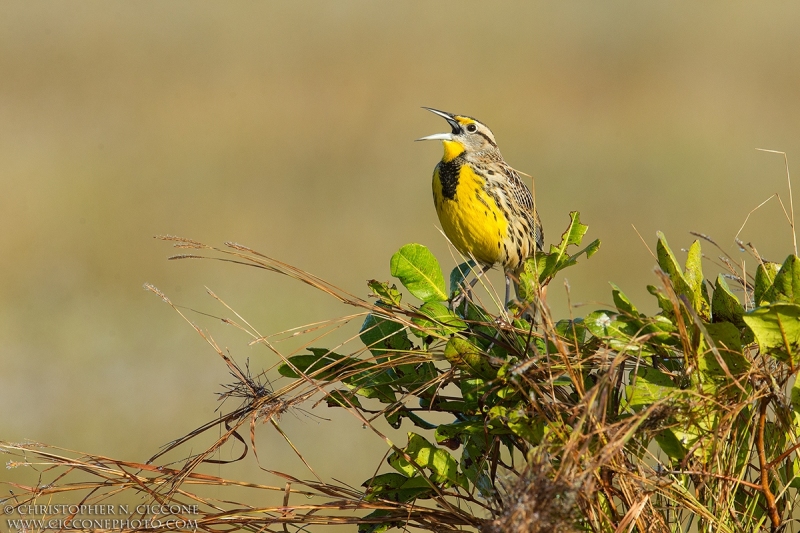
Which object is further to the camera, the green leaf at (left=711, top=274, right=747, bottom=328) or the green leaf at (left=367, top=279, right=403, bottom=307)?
the green leaf at (left=367, top=279, right=403, bottom=307)

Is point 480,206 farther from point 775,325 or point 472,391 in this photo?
point 775,325

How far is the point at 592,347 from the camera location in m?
1.24

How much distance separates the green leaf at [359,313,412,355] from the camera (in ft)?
4.60

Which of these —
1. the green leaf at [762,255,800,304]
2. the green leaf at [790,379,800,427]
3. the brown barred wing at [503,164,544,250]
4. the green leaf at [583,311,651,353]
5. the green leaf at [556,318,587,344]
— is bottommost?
the brown barred wing at [503,164,544,250]

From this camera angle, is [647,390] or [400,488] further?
[400,488]

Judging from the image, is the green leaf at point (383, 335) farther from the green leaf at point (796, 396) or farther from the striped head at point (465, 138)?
the striped head at point (465, 138)

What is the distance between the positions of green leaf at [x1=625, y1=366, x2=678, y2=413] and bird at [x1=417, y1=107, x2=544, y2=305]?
1.85 meters

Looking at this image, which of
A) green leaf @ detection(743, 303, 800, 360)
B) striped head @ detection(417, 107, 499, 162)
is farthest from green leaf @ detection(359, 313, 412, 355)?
striped head @ detection(417, 107, 499, 162)

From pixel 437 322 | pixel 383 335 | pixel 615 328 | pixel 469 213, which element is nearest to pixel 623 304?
pixel 615 328

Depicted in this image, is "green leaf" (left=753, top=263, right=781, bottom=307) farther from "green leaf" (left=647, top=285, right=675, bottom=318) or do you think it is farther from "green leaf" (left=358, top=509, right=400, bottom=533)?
"green leaf" (left=358, top=509, right=400, bottom=533)

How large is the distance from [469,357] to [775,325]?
1.16 feet

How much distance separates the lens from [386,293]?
57.1 inches

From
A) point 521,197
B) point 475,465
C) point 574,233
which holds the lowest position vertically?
point 521,197

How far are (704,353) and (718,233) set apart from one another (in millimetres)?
6242
